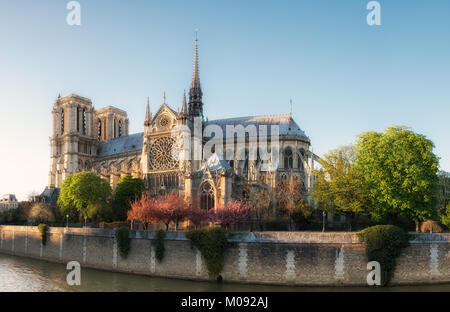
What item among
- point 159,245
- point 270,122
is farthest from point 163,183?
point 159,245

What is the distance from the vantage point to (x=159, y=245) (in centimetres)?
3017

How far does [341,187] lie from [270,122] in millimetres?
23202

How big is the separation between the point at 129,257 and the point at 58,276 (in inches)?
214

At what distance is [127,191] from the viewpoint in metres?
49.1

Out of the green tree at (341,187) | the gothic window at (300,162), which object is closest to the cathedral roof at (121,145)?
the gothic window at (300,162)

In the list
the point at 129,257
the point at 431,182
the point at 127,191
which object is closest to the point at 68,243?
the point at 129,257

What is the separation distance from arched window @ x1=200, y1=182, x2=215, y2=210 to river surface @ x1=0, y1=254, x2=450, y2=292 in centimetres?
1257

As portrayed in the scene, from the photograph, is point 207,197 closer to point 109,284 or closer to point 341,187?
point 341,187

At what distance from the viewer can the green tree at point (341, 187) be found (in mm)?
35594

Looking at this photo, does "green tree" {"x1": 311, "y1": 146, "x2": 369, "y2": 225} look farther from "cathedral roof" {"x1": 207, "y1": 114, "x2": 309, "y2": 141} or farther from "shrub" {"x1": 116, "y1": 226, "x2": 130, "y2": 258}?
"shrub" {"x1": 116, "y1": 226, "x2": 130, "y2": 258}

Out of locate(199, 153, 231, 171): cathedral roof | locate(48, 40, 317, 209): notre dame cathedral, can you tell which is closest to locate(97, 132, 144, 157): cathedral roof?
locate(48, 40, 317, 209): notre dame cathedral

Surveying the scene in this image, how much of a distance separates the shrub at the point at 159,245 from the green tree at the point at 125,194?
1696cm

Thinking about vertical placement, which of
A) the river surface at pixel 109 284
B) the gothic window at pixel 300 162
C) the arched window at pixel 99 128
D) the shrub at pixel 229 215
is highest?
the arched window at pixel 99 128

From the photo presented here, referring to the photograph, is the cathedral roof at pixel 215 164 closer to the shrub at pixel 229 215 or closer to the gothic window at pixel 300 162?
the shrub at pixel 229 215
